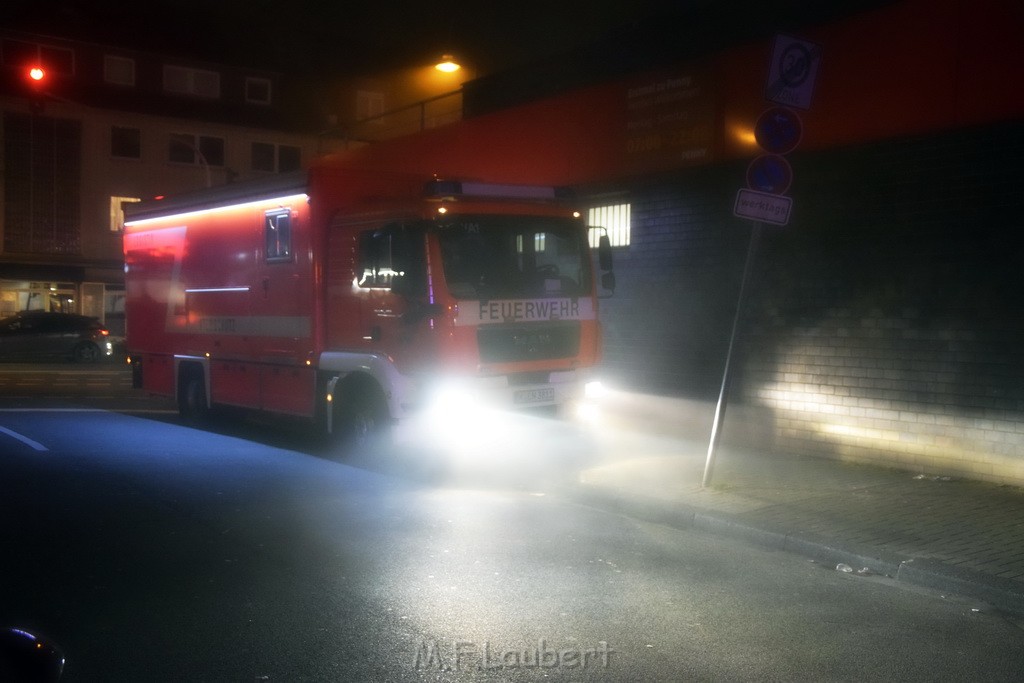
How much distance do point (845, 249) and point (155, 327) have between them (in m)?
10.3

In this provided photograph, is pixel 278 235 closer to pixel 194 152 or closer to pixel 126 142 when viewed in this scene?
pixel 126 142

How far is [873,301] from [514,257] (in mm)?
3727

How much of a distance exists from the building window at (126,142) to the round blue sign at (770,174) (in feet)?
134

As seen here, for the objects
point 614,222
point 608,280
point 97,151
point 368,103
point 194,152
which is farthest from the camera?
point 368,103

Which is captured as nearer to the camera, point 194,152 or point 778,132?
point 778,132

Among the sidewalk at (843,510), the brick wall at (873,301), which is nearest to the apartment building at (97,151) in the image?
the brick wall at (873,301)

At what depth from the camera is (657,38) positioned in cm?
1370

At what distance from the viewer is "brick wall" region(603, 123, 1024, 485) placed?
375 inches

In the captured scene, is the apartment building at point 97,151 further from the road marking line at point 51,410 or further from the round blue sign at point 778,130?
the round blue sign at point 778,130

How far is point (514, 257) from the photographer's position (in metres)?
11.1

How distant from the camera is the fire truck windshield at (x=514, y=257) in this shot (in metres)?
10.7

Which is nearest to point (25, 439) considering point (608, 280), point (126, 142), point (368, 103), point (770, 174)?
point (608, 280)

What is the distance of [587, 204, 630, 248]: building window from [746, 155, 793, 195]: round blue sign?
4.68m

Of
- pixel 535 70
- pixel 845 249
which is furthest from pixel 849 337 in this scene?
pixel 535 70
